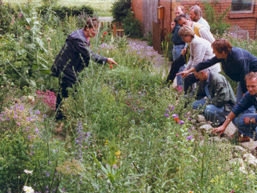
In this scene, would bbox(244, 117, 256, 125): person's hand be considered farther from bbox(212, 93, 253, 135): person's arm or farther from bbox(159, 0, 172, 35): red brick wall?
bbox(159, 0, 172, 35): red brick wall

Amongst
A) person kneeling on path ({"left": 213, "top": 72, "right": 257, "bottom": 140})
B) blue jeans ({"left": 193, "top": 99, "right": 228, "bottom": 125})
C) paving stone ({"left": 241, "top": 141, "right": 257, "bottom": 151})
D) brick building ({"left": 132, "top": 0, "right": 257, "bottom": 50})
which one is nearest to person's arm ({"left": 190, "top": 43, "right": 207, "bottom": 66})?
blue jeans ({"left": 193, "top": 99, "right": 228, "bottom": 125})

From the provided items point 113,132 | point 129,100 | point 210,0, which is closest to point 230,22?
point 210,0

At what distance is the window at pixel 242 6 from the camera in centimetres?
1188

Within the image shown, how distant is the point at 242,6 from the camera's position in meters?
12.0

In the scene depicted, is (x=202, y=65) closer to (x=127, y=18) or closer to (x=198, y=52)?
(x=198, y=52)

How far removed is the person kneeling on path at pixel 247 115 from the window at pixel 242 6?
8600 millimetres

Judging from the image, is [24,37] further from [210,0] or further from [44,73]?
[210,0]

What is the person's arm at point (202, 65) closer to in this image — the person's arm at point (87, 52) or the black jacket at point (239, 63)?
the black jacket at point (239, 63)

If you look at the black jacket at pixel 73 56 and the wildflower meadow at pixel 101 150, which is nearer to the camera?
the wildflower meadow at pixel 101 150

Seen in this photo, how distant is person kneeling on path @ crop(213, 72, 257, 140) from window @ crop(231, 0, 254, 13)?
8.60 meters

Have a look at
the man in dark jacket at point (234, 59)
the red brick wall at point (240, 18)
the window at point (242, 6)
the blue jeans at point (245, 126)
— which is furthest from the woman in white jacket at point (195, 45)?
→ the window at point (242, 6)

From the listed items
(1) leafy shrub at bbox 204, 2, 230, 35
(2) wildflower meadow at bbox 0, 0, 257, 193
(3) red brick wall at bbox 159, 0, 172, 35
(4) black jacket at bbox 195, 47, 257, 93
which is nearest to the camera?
(2) wildflower meadow at bbox 0, 0, 257, 193

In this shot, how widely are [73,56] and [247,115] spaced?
2.67 m

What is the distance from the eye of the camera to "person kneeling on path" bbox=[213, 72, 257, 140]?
3.93 metres
